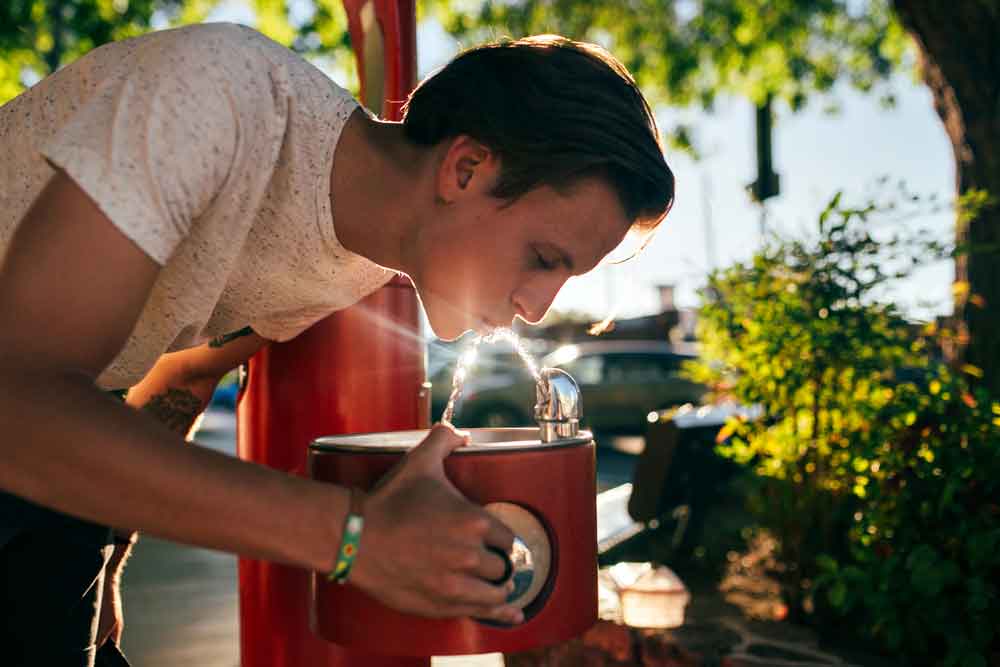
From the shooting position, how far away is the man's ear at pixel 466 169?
3.58 ft

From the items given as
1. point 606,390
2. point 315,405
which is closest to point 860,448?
point 315,405

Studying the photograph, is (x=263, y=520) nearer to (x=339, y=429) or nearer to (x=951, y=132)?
(x=339, y=429)

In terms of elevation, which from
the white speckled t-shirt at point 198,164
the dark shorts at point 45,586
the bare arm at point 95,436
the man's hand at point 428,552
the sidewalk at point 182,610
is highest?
the white speckled t-shirt at point 198,164

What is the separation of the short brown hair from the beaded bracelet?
17.2 inches

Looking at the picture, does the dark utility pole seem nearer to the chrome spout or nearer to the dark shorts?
the chrome spout

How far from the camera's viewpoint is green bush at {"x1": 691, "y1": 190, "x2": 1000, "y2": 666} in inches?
98.0

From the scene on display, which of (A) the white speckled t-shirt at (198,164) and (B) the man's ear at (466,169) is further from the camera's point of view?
(B) the man's ear at (466,169)

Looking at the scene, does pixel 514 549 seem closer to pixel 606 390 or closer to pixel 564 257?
pixel 564 257

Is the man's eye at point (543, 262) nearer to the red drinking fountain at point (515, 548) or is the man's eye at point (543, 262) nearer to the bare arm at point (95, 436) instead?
the red drinking fountain at point (515, 548)

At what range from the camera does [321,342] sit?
1.70 m

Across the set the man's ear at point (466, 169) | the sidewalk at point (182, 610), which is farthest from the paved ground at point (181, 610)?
the man's ear at point (466, 169)

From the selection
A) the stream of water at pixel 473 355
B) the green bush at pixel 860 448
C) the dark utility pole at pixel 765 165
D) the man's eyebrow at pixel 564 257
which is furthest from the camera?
the dark utility pole at pixel 765 165

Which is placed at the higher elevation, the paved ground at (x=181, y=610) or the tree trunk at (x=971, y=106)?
the tree trunk at (x=971, y=106)

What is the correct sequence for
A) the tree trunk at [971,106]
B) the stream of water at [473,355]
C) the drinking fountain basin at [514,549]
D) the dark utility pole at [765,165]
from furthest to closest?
the dark utility pole at [765,165] → the tree trunk at [971,106] → the stream of water at [473,355] → the drinking fountain basin at [514,549]
